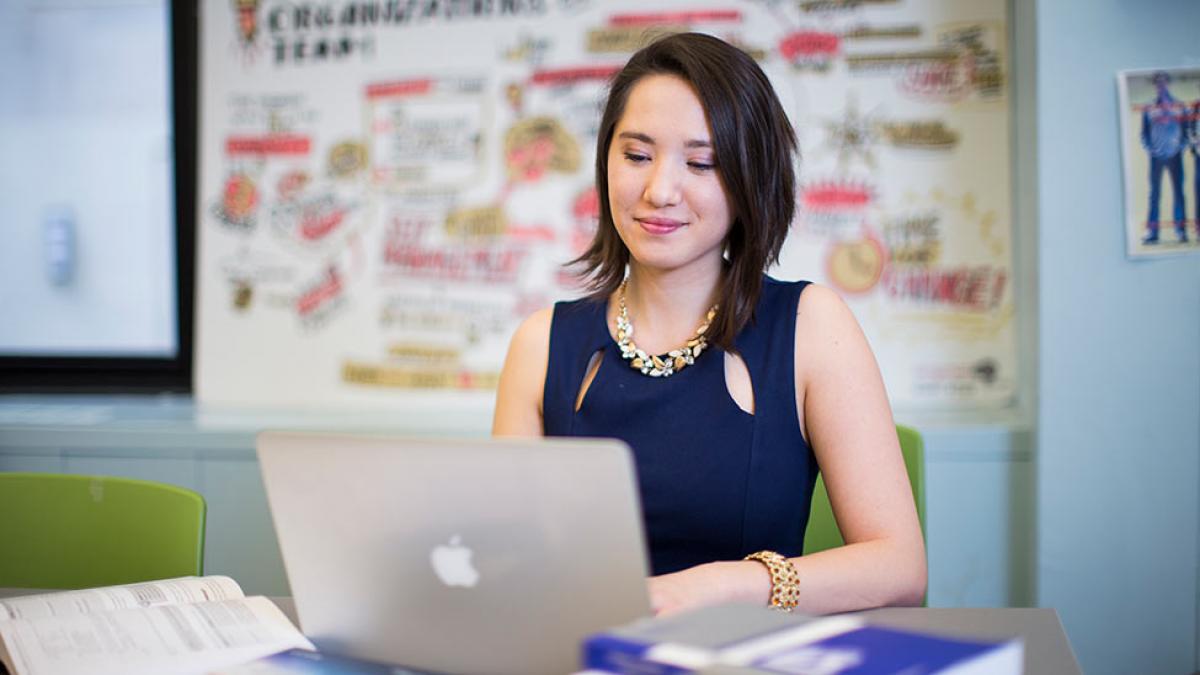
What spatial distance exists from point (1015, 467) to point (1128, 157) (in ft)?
2.26

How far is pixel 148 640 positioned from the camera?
0.98m

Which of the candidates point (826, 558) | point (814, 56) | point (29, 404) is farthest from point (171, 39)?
point (826, 558)

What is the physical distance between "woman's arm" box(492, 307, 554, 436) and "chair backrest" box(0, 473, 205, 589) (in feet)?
1.40

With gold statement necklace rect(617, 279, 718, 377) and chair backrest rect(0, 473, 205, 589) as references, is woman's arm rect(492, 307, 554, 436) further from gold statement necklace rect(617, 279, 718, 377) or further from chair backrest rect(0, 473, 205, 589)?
chair backrest rect(0, 473, 205, 589)

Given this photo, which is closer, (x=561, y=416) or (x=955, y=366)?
(x=561, y=416)

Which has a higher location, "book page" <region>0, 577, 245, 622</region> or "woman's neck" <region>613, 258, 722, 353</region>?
"woman's neck" <region>613, 258, 722, 353</region>

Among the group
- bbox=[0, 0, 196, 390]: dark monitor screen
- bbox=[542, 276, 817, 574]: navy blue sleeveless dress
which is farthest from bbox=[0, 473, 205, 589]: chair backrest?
bbox=[0, 0, 196, 390]: dark monitor screen

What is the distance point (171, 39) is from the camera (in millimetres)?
3039

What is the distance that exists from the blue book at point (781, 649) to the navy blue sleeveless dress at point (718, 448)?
0.66m

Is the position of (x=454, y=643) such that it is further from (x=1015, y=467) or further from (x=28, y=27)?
(x=28, y=27)

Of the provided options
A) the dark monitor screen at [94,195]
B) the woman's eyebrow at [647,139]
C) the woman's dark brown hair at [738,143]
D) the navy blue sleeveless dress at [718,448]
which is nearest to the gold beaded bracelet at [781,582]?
the navy blue sleeveless dress at [718,448]

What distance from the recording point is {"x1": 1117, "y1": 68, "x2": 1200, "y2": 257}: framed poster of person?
Answer: 7.55 ft

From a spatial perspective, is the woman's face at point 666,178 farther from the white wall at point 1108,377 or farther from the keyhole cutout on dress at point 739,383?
the white wall at point 1108,377

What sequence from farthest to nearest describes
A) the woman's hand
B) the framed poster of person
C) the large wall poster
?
1. the large wall poster
2. the framed poster of person
3. the woman's hand
